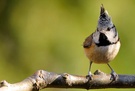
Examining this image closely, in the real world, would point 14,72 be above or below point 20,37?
below

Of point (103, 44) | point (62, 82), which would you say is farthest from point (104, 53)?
point (62, 82)

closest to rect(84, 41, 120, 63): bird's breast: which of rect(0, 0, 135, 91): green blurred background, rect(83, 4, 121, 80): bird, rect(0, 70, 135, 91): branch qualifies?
rect(83, 4, 121, 80): bird

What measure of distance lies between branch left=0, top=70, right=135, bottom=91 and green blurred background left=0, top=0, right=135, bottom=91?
90.6 inches

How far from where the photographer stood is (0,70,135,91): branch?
179cm

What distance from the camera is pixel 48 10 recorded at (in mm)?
5387

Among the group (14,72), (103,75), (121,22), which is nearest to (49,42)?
(14,72)

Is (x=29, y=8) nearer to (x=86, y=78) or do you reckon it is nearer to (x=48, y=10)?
(x=48, y=10)

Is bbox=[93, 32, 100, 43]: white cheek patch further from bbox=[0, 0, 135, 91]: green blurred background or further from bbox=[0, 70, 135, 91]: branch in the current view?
bbox=[0, 0, 135, 91]: green blurred background

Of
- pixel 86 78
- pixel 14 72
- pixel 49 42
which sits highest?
pixel 49 42

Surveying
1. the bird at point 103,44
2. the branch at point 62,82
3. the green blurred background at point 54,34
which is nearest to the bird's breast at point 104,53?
the bird at point 103,44

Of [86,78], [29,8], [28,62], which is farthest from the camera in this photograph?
[29,8]

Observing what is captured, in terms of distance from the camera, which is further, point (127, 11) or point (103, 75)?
point (127, 11)

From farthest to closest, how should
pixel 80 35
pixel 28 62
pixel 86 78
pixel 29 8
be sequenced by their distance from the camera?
pixel 29 8 < pixel 28 62 < pixel 80 35 < pixel 86 78

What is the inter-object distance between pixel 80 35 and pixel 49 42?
43 cm
